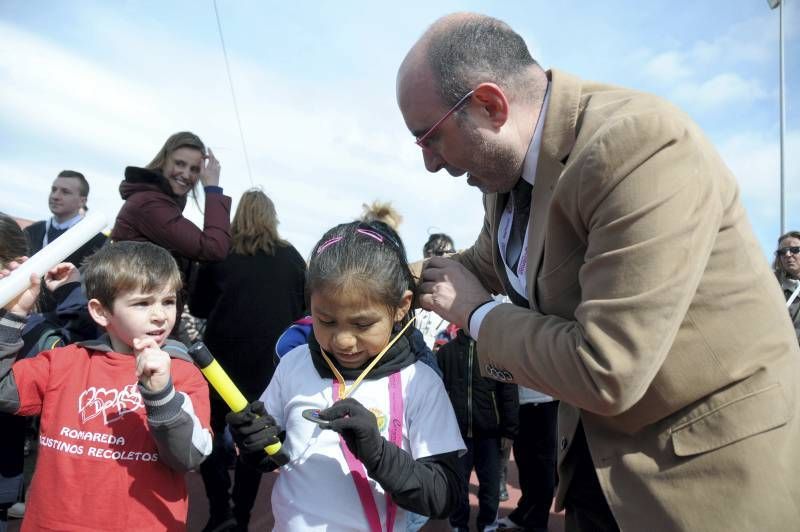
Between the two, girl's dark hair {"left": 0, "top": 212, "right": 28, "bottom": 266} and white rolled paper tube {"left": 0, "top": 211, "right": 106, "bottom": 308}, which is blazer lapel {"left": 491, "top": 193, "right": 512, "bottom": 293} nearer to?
white rolled paper tube {"left": 0, "top": 211, "right": 106, "bottom": 308}

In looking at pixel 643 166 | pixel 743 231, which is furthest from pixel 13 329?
pixel 743 231

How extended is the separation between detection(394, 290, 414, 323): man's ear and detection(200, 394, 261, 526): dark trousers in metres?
2.11

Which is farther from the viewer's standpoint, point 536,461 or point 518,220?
point 536,461

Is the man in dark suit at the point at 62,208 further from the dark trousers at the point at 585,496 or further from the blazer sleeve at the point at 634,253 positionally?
the blazer sleeve at the point at 634,253

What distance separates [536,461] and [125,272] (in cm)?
318

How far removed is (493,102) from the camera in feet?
5.32

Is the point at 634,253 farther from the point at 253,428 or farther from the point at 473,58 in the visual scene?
the point at 253,428

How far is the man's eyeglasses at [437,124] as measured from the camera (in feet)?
5.38

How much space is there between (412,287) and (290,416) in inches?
23.4

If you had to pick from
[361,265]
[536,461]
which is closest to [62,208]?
[361,265]

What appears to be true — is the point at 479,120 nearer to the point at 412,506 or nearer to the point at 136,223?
the point at 412,506

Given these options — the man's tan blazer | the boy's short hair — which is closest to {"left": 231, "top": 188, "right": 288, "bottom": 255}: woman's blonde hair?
the boy's short hair

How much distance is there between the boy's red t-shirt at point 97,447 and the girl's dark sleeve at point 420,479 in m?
0.89

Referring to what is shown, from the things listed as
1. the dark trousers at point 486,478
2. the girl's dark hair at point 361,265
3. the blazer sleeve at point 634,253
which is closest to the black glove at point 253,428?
the girl's dark hair at point 361,265
